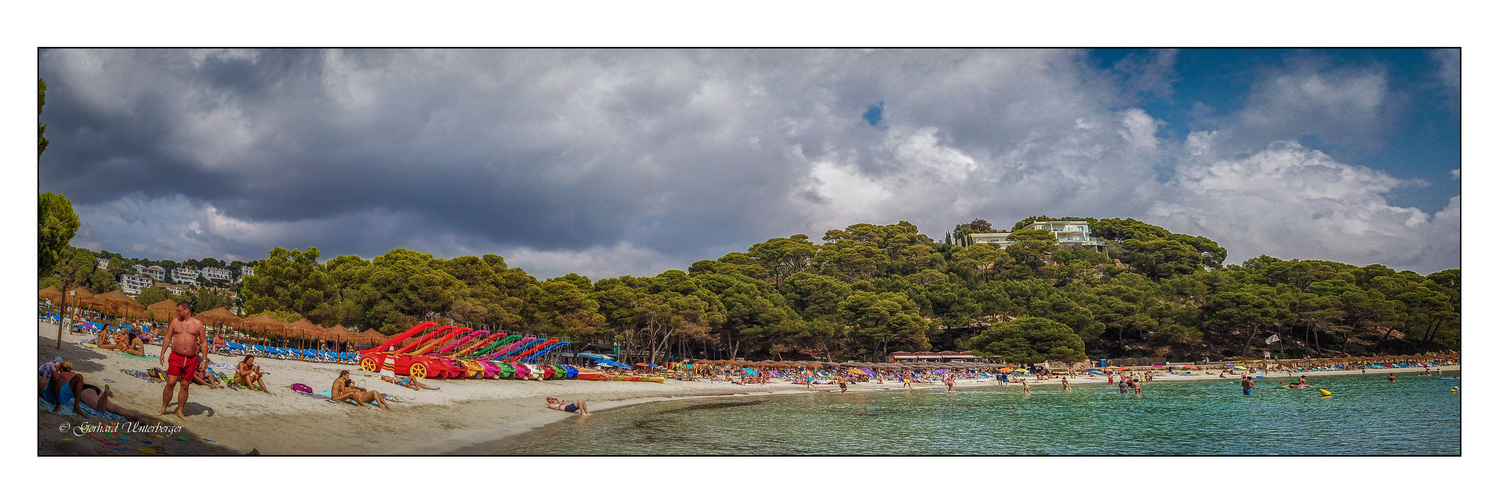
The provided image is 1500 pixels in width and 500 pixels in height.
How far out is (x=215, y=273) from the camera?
1551 cm

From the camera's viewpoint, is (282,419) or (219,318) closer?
(282,419)

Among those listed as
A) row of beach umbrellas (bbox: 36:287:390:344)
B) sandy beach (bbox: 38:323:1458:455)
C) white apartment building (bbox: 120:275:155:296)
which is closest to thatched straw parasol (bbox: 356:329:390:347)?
row of beach umbrellas (bbox: 36:287:390:344)

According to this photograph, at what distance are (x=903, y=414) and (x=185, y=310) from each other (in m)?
13.2

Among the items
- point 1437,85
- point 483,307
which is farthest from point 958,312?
point 1437,85

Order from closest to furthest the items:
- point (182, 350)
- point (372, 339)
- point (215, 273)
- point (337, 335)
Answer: point (182, 350)
point (215, 273)
point (337, 335)
point (372, 339)

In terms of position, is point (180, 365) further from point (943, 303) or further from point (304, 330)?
point (943, 303)

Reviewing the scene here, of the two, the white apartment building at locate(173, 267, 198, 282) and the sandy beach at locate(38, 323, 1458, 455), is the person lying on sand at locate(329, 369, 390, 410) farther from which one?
the white apartment building at locate(173, 267, 198, 282)

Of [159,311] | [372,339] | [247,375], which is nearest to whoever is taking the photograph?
[247,375]

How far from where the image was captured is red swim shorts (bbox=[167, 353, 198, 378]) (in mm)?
7164

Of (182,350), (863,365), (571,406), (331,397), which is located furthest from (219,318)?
(863,365)

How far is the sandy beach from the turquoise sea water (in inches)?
36.0

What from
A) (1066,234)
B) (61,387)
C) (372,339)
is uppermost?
(1066,234)

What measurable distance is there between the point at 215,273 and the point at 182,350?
10656mm

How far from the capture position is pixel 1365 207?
11.7 meters
